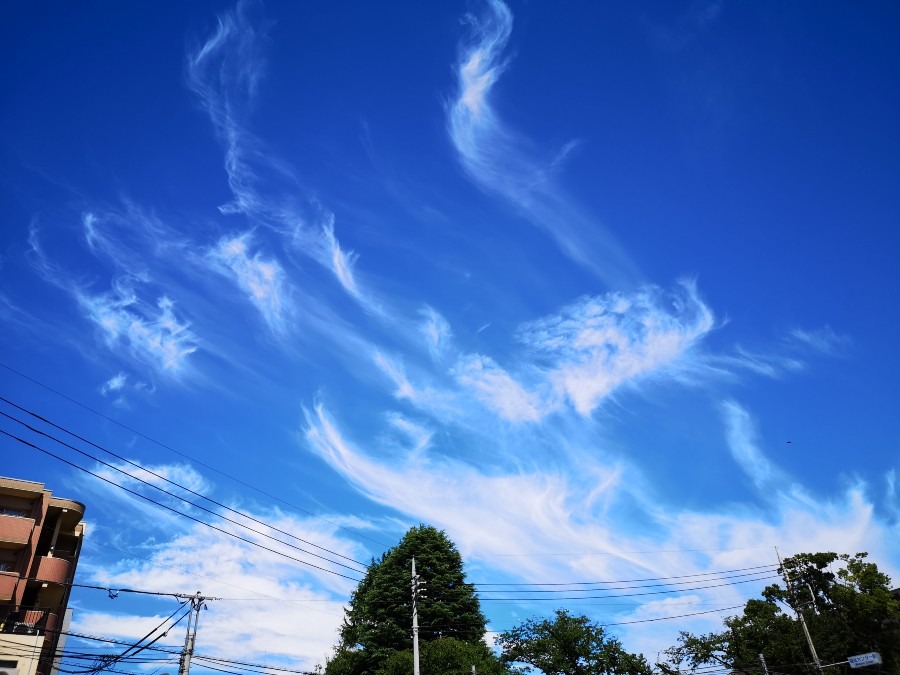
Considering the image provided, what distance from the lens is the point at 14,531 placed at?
36.0 metres

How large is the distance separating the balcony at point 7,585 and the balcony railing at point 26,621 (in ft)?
3.66

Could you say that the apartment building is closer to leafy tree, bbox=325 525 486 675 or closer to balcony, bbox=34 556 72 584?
balcony, bbox=34 556 72 584

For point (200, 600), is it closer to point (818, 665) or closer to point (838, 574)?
point (818, 665)

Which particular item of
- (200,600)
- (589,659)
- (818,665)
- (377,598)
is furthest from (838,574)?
(200,600)

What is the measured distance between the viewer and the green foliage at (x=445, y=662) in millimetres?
38250

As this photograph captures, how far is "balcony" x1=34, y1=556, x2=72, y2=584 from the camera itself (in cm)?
3766

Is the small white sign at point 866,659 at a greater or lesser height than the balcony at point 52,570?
lesser

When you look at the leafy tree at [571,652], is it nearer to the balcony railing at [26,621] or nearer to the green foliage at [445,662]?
the green foliage at [445,662]

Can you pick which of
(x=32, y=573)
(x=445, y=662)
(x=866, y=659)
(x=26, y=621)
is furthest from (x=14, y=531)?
(x=866, y=659)

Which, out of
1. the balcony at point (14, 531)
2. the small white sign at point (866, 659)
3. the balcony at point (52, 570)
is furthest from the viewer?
the balcony at point (52, 570)

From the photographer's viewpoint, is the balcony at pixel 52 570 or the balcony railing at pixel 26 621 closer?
the balcony railing at pixel 26 621

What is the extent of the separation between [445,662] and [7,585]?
25974mm

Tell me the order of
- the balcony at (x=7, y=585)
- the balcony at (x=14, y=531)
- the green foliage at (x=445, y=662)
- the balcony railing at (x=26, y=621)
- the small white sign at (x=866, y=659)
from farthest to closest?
the green foliage at (x=445, y=662)
the small white sign at (x=866, y=659)
the balcony at (x=14, y=531)
the balcony at (x=7, y=585)
the balcony railing at (x=26, y=621)

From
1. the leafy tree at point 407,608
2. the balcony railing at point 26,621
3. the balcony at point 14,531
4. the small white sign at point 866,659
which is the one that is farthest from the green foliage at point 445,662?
the balcony at point 14,531
